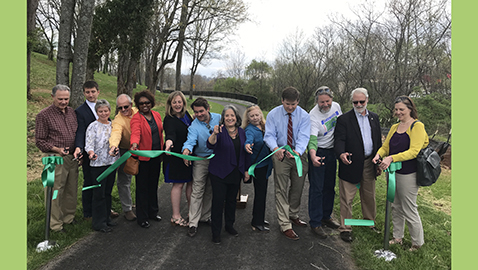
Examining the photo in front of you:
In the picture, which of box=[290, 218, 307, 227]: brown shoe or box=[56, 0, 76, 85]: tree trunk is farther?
box=[56, 0, 76, 85]: tree trunk

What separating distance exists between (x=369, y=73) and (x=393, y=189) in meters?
16.3

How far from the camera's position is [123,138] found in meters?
4.75

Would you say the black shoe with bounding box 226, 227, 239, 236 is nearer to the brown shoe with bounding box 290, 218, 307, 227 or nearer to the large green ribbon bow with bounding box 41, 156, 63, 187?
the brown shoe with bounding box 290, 218, 307, 227

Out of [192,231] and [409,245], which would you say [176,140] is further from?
[409,245]

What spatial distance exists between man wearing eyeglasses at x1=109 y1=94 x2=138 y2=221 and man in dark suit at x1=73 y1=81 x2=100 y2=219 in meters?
0.37

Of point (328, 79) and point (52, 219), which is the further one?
point (328, 79)

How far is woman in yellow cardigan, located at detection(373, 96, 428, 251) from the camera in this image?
13.0 feet

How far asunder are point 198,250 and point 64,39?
742 cm

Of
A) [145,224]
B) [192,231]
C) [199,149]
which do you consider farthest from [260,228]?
[145,224]

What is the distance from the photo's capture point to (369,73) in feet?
60.2

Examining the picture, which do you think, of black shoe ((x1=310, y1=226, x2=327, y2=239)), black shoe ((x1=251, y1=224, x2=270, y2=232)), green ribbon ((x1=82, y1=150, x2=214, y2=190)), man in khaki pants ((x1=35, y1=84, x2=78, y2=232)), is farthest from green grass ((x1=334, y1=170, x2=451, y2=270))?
man in khaki pants ((x1=35, y1=84, x2=78, y2=232))

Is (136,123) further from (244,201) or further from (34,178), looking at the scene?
(34,178)

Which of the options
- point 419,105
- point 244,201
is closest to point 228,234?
point 244,201

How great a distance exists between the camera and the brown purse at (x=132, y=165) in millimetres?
4578
